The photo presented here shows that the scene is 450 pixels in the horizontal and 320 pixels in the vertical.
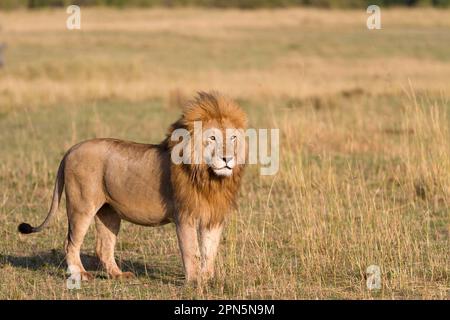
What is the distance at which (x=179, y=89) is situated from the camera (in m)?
21.2

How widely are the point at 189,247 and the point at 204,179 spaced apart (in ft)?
1.57

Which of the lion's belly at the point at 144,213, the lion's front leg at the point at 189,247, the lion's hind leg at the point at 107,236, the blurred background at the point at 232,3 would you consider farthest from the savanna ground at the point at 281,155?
the blurred background at the point at 232,3

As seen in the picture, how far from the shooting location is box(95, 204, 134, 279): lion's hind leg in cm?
738

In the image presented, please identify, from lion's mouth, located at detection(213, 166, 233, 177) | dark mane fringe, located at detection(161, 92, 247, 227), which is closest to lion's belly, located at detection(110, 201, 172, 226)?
dark mane fringe, located at detection(161, 92, 247, 227)

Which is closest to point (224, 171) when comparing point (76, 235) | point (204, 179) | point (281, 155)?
point (204, 179)

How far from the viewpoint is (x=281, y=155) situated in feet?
40.9

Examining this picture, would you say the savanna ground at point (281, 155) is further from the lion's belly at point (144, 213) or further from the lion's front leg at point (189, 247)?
the lion's belly at point (144, 213)

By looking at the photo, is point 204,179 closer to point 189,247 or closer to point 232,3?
point 189,247

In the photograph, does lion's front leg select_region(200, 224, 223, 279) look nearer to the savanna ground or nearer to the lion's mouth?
the savanna ground

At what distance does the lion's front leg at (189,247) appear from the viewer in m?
6.83

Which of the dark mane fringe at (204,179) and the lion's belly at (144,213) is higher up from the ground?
the dark mane fringe at (204,179)
